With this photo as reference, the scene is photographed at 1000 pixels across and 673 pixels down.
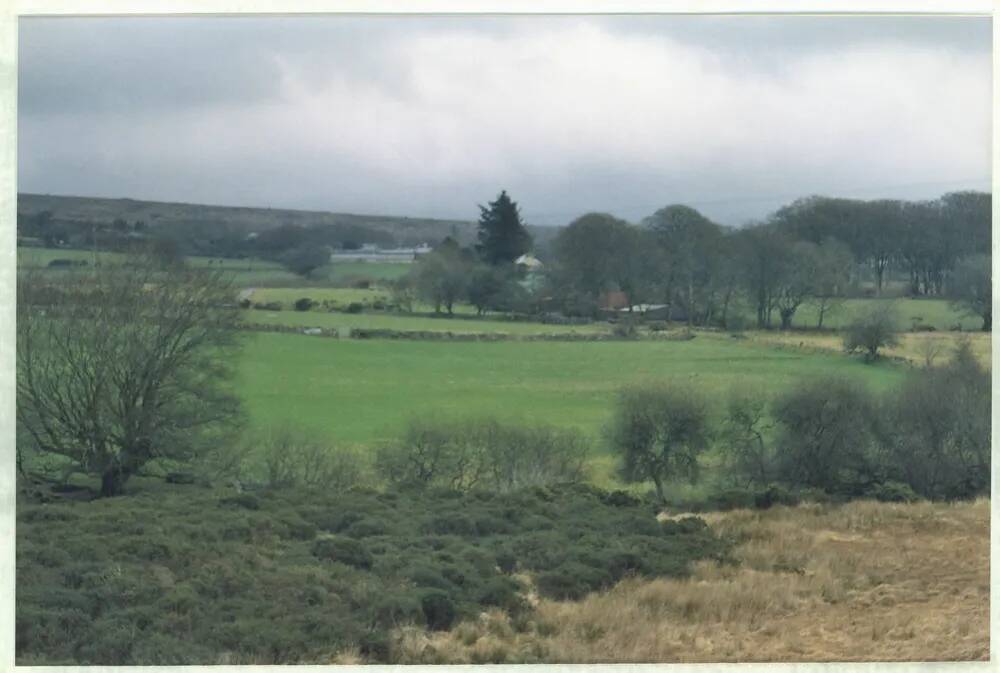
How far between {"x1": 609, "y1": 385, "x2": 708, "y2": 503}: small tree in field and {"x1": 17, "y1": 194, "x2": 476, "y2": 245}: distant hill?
247 centimetres

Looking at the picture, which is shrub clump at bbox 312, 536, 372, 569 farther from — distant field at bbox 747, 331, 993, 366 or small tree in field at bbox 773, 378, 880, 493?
distant field at bbox 747, 331, 993, 366

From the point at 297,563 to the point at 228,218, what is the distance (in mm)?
3496

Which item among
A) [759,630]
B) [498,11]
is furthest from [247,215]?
[759,630]

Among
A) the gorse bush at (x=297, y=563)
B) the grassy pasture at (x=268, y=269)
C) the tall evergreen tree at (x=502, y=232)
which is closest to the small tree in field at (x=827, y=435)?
the gorse bush at (x=297, y=563)

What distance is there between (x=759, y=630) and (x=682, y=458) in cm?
328

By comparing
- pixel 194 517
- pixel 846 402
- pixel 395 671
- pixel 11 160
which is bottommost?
pixel 395 671

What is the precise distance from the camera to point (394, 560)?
32.7ft

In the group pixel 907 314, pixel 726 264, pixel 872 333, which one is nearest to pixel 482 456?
pixel 726 264

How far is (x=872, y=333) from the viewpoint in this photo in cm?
1266

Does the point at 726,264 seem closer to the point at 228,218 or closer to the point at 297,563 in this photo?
the point at 228,218

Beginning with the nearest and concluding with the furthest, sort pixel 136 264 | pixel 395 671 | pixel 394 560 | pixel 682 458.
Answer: pixel 395 671
pixel 394 560
pixel 136 264
pixel 682 458

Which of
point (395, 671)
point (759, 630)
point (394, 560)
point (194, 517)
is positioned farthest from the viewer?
point (194, 517)

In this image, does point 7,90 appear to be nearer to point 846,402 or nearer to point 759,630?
point 759,630

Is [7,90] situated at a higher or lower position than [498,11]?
lower
